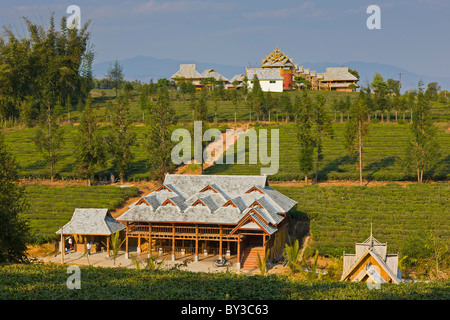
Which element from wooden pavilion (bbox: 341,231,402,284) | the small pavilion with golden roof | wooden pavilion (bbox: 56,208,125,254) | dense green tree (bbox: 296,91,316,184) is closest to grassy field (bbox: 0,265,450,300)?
wooden pavilion (bbox: 341,231,402,284)

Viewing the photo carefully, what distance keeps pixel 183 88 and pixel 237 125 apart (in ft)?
77.5

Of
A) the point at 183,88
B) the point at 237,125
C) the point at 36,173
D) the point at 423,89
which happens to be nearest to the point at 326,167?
the point at 423,89

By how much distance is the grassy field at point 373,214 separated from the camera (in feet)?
108

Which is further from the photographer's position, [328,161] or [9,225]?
[328,161]

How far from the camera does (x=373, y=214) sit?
3750 cm

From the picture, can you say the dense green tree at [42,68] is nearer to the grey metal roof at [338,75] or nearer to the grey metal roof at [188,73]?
the grey metal roof at [188,73]

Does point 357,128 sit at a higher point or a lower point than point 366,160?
higher

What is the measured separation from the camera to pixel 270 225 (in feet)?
104

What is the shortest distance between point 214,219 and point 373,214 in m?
12.8
